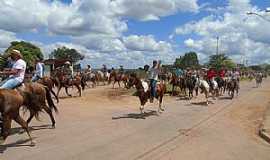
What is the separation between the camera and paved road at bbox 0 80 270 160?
10.7 meters

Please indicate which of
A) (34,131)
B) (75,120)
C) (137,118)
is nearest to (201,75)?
(137,118)

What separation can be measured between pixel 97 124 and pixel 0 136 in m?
4.47

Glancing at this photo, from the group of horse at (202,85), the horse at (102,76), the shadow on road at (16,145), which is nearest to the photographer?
the shadow on road at (16,145)

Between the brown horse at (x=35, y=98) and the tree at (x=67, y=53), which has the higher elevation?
the tree at (x=67, y=53)

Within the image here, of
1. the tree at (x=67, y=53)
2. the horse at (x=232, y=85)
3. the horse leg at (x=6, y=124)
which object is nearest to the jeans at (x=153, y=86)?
the horse leg at (x=6, y=124)

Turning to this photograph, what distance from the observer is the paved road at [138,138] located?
35.1 feet

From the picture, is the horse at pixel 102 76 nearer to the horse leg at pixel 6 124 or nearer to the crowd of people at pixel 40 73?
the crowd of people at pixel 40 73

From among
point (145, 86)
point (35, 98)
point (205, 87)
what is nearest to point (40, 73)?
point (145, 86)

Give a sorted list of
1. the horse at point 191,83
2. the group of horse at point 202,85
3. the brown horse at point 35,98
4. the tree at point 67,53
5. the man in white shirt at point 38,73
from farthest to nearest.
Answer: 1. the tree at point 67,53
2. the horse at point 191,83
3. the group of horse at point 202,85
4. the man in white shirt at point 38,73
5. the brown horse at point 35,98

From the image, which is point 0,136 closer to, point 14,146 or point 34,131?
point 14,146

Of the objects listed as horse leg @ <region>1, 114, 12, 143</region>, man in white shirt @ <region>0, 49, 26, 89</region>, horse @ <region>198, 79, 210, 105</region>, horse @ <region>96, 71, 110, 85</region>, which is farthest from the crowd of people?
horse @ <region>96, 71, 110, 85</region>

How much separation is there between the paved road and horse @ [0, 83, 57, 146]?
57 centimetres

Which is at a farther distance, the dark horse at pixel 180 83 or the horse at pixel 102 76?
the horse at pixel 102 76

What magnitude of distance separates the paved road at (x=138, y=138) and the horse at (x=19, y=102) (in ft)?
1.86
